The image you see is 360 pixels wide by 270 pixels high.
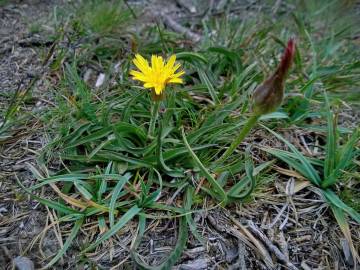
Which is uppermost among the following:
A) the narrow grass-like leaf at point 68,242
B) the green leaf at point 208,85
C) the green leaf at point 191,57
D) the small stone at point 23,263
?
the green leaf at point 191,57

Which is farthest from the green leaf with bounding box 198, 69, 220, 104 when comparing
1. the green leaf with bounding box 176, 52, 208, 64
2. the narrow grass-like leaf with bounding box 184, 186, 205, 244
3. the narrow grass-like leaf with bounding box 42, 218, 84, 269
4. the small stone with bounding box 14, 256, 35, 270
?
the small stone with bounding box 14, 256, 35, 270

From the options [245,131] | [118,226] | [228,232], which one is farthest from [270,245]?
[118,226]

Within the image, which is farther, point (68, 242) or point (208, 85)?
point (208, 85)

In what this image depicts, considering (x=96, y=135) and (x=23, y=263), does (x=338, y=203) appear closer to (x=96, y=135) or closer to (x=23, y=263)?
(x=96, y=135)

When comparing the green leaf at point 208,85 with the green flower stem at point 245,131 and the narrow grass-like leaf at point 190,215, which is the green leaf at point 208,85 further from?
the narrow grass-like leaf at point 190,215

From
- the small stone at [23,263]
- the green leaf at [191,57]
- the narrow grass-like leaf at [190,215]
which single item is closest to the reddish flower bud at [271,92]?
the narrow grass-like leaf at [190,215]

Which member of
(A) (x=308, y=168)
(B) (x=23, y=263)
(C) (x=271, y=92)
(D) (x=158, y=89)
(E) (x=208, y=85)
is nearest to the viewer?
(C) (x=271, y=92)

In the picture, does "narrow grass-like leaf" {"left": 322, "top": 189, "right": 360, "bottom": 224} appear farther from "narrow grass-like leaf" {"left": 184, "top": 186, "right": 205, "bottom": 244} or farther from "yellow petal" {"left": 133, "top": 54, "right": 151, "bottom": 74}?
"yellow petal" {"left": 133, "top": 54, "right": 151, "bottom": 74}

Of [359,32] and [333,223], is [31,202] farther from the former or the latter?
[359,32]
